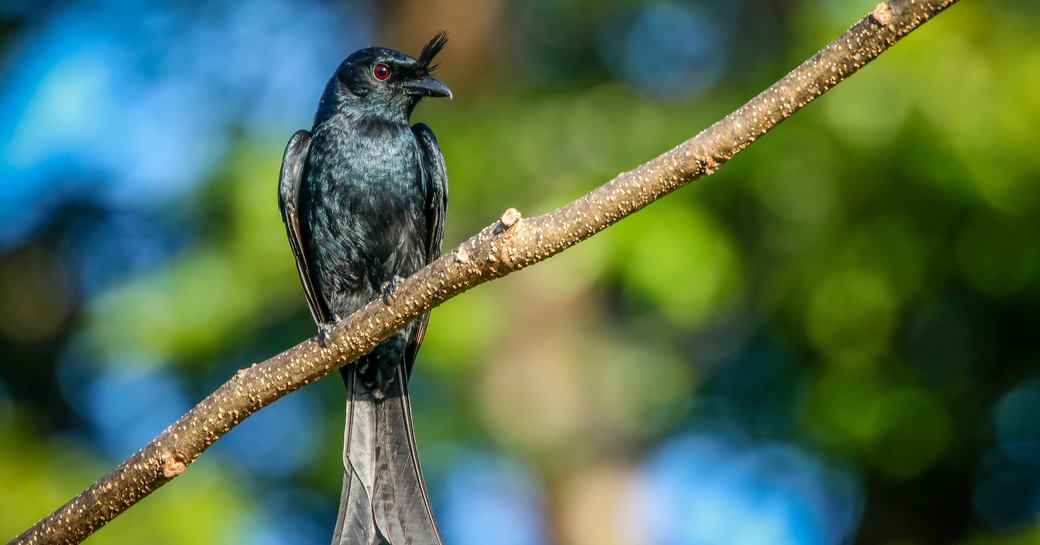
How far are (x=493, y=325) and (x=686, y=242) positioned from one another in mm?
1549

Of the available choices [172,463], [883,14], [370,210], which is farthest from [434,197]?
[883,14]

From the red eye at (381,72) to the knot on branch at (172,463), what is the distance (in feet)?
7.03

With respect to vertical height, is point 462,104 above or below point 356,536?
above

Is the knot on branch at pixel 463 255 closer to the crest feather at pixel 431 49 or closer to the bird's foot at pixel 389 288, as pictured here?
the bird's foot at pixel 389 288

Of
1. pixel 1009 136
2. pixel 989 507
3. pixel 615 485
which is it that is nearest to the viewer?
pixel 1009 136

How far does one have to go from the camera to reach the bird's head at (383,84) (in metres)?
4.55

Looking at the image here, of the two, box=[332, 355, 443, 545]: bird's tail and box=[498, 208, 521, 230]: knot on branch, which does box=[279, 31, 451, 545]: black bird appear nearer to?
box=[332, 355, 443, 545]: bird's tail

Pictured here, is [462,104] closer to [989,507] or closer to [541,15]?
[541,15]

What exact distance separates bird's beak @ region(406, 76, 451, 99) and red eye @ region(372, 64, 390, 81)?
115 millimetres

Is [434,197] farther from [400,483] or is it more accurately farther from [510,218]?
[510,218]

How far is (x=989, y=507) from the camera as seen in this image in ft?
21.8

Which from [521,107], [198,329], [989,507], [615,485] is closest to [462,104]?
[521,107]

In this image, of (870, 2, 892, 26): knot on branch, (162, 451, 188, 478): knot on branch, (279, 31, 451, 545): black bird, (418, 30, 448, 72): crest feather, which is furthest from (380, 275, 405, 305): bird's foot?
(870, 2, 892, 26): knot on branch

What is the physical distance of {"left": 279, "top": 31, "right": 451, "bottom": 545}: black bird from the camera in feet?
13.7
